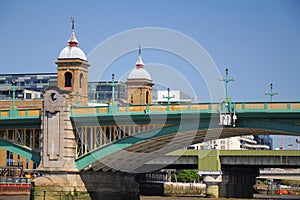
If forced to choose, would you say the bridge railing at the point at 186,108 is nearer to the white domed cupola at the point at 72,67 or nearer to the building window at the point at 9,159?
the white domed cupola at the point at 72,67

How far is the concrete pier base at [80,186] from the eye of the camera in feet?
227

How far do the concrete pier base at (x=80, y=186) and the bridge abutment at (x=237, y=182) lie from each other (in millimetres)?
32505

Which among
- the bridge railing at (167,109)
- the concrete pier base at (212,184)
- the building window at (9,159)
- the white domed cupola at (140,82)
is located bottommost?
the concrete pier base at (212,184)

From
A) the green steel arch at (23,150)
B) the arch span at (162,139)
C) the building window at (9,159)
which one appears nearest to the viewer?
the arch span at (162,139)

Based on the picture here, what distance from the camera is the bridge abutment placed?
11056 centimetres

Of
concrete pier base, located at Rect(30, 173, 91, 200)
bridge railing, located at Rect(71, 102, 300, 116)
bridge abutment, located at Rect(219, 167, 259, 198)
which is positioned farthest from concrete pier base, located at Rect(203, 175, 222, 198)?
bridge railing, located at Rect(71, 102, 300, 116)

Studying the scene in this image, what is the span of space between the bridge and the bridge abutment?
115ft

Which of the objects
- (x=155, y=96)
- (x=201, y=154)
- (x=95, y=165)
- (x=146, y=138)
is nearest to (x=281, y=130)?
(x=146, y=138)

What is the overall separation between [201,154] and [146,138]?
40778 millimetres

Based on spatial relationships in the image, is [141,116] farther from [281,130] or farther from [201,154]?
[201,154]

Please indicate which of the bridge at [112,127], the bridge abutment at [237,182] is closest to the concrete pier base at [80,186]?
the bridge at [112,127]

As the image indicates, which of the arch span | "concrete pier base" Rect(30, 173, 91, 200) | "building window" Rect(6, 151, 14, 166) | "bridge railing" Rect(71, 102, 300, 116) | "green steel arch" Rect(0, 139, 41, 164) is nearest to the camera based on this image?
"bridge railing" Rect(71, 102, 300, 116)

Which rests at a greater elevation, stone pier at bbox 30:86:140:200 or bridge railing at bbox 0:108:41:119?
bridge railing at bbox 0:108:41:119

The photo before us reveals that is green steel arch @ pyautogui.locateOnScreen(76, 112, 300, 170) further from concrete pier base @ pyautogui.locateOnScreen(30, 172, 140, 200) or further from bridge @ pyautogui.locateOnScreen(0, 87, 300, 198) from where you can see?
concrete pier base @ pyautogui.locateOnScreen(30, 172, 140, 200)
